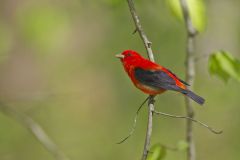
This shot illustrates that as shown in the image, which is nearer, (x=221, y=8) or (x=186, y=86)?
(x=186, y=86)

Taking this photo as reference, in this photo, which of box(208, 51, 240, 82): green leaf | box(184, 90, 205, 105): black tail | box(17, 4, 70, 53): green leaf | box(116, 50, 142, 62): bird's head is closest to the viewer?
box(184, 90, 205, 105): black tail

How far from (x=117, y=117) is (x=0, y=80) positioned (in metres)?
5.81

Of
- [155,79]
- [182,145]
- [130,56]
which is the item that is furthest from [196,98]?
[130,56]

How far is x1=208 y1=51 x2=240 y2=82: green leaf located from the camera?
476cm

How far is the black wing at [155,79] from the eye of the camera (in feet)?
16.4

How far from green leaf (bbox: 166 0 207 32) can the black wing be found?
47cm

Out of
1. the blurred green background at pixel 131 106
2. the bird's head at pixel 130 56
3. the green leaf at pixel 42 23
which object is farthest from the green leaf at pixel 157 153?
the blurred green background at pixel 131 106

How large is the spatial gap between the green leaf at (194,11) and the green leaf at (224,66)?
11.0 inches

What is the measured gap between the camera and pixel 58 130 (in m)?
13.4

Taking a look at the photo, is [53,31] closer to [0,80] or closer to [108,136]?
[108,136]

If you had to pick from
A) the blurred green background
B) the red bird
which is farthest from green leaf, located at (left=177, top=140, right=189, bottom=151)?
the blurred green background

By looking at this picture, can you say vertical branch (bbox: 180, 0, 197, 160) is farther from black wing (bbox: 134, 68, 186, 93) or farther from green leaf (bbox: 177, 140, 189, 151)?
black wing (bbox: 134, 68, 186, 93)

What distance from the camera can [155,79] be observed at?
5.01 m

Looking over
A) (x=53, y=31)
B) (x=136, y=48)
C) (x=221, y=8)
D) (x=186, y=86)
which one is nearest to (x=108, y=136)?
(x=136, y=48)
